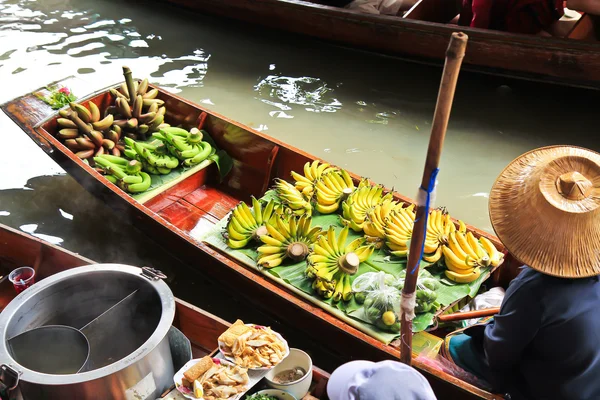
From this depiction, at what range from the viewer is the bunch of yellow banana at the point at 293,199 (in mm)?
4559

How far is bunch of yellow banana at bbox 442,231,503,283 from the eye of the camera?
3.80m

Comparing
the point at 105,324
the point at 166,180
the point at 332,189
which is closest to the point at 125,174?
the point at 166,180

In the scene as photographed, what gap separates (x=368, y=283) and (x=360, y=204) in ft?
2.97

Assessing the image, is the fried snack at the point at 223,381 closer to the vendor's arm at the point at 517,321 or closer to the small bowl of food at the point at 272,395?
the small bowl of food at the point at 272,395

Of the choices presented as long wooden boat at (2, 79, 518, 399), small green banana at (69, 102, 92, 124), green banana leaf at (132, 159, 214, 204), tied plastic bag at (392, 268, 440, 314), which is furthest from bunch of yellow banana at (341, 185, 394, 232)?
small green banana at (69, 102, 92, 124)

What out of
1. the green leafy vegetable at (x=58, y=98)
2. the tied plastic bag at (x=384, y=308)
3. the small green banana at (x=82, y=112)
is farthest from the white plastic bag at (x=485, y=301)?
the green leafy vegetable at (x=58, y=98)

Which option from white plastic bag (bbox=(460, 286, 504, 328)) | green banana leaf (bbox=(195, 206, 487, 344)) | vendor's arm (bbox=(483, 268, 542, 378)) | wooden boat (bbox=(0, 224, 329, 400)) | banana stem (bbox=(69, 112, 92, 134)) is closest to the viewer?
vendor's arm (bbox=(483, 268, 542, 378))

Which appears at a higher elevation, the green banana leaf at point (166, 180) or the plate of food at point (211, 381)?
the plate of food at point (211, 381)

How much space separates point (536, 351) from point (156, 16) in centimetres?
1031

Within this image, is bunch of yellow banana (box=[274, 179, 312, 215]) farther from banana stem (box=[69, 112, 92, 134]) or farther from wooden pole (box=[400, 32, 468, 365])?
banana stem (box=[69, 112, 92, 134])

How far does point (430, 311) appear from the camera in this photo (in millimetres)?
3609

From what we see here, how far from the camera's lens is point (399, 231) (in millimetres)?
4074

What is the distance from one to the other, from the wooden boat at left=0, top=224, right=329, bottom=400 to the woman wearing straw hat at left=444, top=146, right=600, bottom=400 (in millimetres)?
1135

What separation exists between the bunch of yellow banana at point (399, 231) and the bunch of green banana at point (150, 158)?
2.50m
